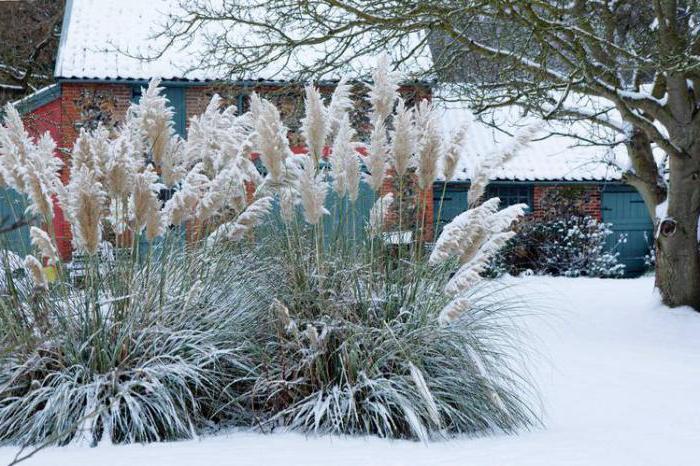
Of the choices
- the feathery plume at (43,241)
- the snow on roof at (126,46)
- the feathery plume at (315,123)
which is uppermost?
the snow on roof at (126,46)

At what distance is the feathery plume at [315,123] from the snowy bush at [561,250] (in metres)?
13.4

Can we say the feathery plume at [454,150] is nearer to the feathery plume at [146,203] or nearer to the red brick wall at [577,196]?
the feathery plume at [146,203]

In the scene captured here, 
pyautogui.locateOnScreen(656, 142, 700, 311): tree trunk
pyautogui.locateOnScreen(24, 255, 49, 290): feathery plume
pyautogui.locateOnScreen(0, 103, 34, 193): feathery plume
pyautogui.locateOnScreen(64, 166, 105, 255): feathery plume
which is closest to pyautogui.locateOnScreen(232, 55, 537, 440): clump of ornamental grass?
pyautogui.locateOnScreen(64, 166, 105, 255): feathery plume

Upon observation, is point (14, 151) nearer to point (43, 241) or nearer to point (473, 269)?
point (43, 241)

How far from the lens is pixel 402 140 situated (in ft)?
17.3

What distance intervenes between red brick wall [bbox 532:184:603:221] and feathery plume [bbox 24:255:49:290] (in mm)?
16682

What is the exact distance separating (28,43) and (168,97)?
6.89 meters

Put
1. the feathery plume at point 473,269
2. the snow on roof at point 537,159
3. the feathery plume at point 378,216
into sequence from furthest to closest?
the snow on roof at point 537,159
the feathery plume at point 378,216
the feathery plume at point 473,269

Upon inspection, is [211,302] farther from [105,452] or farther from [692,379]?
[692,379]

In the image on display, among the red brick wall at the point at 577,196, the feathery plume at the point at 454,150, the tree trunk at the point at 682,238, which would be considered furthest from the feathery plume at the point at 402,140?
the red brick wall at the point at 577,196

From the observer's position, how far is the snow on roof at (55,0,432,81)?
667 inches

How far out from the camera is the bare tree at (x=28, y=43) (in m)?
20.9

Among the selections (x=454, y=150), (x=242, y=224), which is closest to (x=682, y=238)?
(x=454, y=150)

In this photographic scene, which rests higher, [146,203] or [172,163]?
[172,163]
